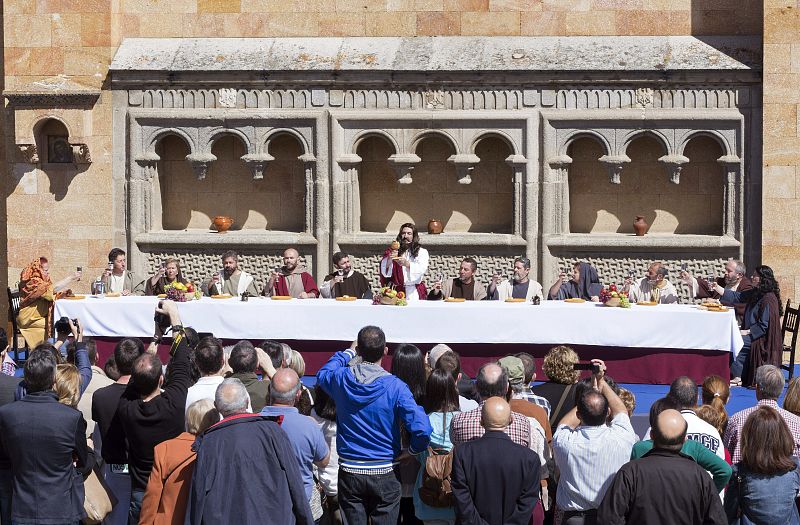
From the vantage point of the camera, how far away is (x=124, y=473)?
669 cm

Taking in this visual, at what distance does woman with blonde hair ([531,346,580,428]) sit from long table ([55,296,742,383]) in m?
4.81

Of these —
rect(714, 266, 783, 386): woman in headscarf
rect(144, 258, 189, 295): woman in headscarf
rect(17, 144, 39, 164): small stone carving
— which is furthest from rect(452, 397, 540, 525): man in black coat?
rect(17, 144, 39, 164): small stone carving

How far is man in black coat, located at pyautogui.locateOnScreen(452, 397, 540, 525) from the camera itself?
18.9 feet

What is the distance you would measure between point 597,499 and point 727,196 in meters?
9.68

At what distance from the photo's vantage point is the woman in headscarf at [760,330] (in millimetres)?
12430

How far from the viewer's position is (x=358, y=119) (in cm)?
1542

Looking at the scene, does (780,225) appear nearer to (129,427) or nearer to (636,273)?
(636,273)

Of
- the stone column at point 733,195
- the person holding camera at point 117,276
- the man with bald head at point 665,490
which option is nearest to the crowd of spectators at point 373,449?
the man with bald head at point 665,490

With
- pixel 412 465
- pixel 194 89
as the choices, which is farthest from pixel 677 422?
pixel 194 89

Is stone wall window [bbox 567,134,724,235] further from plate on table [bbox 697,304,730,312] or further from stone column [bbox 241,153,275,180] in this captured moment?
stone column [bbox 241,153,275,180]

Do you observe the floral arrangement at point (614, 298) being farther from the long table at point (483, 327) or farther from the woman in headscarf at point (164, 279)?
the woman in headscarf at point (164, 279)

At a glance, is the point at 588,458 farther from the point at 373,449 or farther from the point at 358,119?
the point at 358,119

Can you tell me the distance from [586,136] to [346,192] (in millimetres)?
3233

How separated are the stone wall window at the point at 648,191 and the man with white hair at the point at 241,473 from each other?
1079cm
